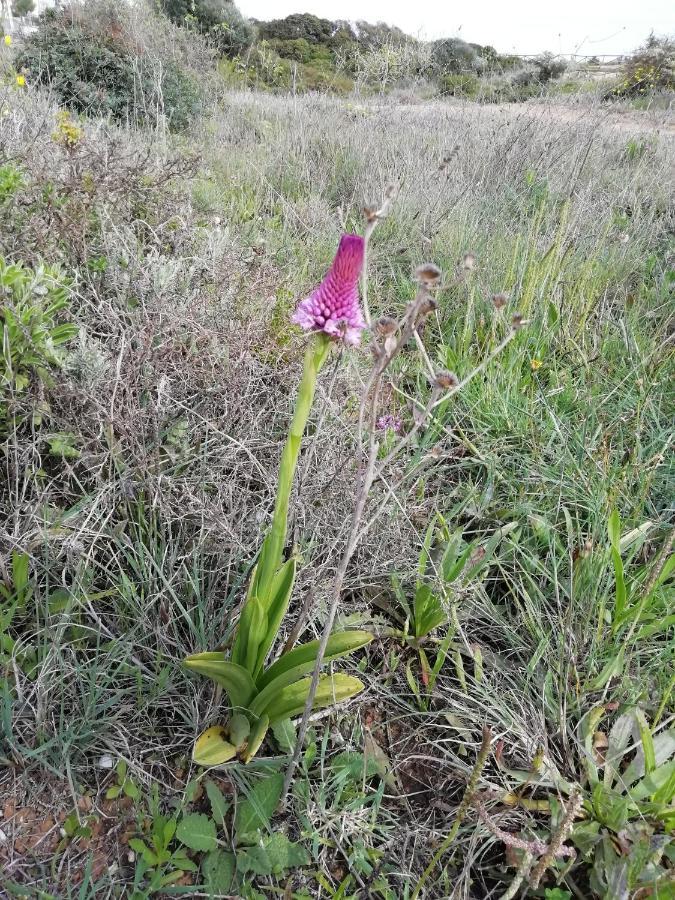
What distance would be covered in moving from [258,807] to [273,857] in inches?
3.8

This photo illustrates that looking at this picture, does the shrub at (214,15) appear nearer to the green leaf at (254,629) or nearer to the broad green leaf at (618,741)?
the green leaf at (254,629)

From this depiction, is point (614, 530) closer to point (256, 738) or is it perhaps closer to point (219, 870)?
point (256, 738)

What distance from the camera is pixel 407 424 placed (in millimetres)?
2303

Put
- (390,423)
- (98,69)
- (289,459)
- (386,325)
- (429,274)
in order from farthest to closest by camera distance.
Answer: (98,69)
(390,423)
(289,459)
(386,325)
(429,274)

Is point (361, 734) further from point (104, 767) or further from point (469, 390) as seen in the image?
point (469, 390)

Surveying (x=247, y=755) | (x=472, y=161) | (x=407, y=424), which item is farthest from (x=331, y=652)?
(x=472, y=161)

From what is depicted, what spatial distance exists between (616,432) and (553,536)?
0.69 meters

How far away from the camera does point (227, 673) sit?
1.12 meters

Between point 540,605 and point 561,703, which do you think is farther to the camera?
point 540,605

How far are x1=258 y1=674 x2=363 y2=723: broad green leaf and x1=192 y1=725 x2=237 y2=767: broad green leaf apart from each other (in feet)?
0.34

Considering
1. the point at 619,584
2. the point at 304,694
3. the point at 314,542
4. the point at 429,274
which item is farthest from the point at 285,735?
the point at 429,274

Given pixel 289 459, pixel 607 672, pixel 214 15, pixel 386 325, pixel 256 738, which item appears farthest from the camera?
pixel 214 15

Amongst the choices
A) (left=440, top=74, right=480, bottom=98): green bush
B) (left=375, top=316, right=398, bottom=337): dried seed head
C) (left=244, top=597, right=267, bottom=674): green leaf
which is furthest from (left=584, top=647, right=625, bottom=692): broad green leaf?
(left=440, top=74, right=480, bottom=98): green bush

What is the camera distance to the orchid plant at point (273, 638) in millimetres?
936
